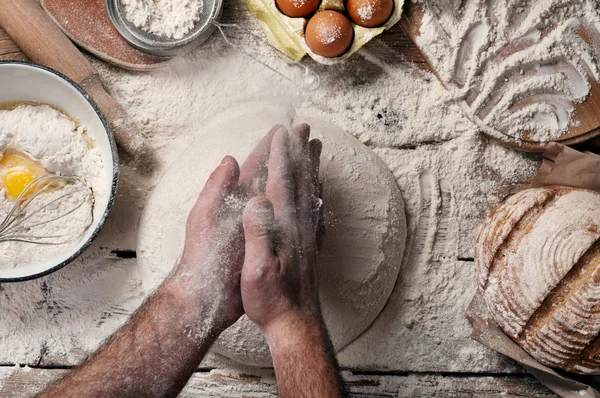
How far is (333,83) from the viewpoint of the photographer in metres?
1.35

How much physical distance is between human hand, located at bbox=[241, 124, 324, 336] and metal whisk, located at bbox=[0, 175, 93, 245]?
1.41ft

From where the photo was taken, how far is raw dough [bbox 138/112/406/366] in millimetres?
1220

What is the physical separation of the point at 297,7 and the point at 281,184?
40 centimetres

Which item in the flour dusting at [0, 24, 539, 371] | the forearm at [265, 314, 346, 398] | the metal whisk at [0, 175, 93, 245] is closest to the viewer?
the forearm at [265, 314, 346, 398]

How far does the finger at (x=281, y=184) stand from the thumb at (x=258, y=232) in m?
0.03

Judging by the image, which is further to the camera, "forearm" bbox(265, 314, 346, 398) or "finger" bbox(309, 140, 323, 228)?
"finger" bbox(309, 140, 323, 228)

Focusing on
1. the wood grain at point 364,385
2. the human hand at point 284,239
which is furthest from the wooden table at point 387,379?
the human hand at point 284,239

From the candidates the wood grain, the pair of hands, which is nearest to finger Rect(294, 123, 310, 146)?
the pair of hands

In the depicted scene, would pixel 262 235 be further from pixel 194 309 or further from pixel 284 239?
pixel 194 309

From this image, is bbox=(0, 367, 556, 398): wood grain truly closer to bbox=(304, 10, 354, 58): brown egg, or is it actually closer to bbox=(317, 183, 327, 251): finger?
bbox=(317, 183, 327, 251): finger

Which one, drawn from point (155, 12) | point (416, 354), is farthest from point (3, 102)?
point (416, 354)

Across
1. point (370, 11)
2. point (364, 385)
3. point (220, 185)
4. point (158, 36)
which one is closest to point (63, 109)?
point (158, 36)

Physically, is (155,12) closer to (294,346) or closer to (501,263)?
(294,346)

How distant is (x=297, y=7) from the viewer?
4.09 feet
